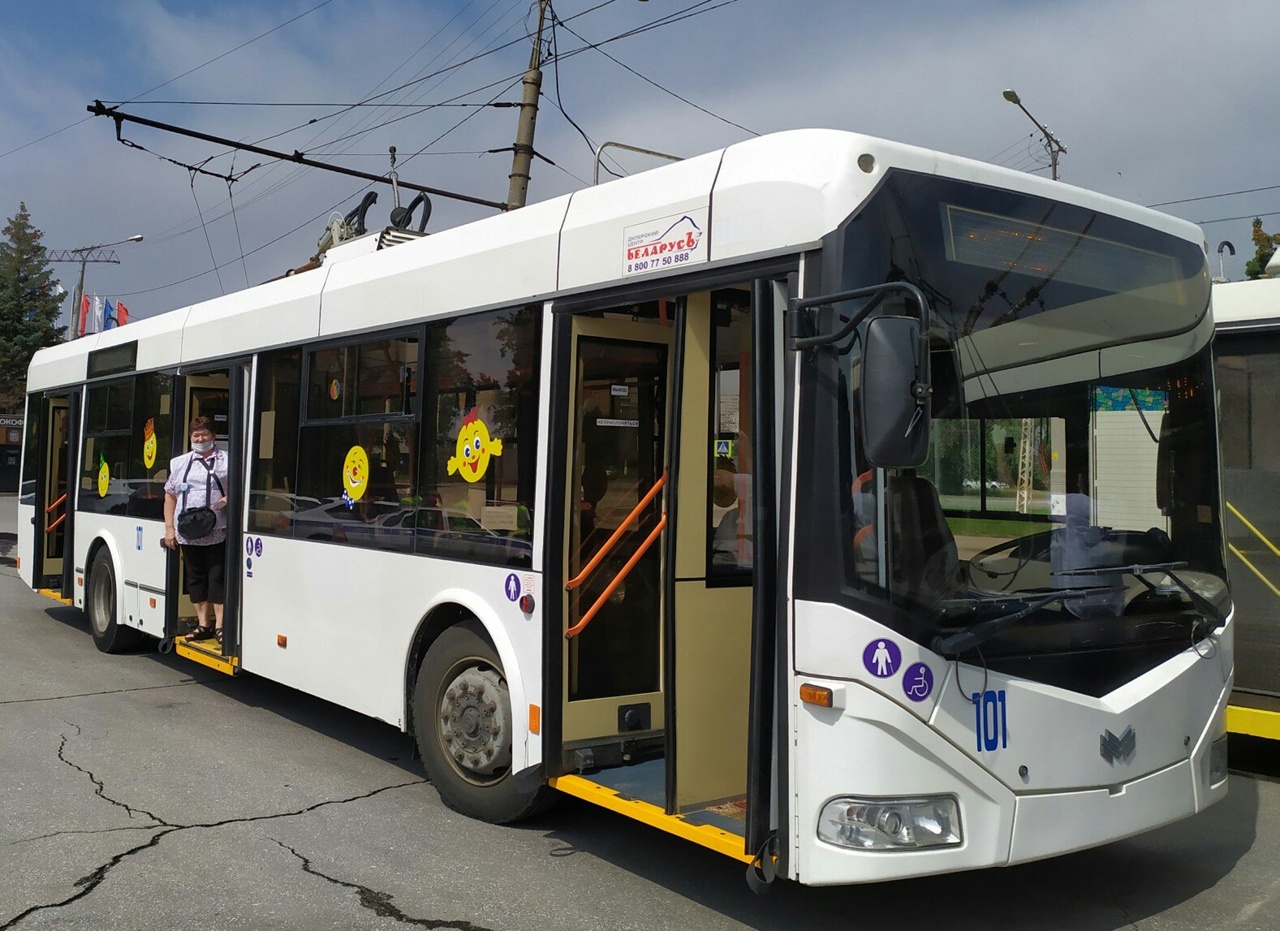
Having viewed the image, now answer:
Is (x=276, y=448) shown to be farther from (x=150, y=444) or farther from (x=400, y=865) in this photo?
(x=400, y=865)

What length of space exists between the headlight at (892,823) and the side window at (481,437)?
6.33 ft

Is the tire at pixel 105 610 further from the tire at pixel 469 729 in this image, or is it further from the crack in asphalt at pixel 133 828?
the tire at pixel 469 729

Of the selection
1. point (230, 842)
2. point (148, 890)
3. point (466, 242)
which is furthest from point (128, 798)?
point (466, 242)

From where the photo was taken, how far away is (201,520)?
313 inches

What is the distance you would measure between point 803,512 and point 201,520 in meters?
5.52

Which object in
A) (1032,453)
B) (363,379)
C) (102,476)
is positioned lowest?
(102,476)

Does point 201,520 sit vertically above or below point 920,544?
below

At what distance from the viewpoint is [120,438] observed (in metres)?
9.77

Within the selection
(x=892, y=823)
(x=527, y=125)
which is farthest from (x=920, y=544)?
(x=527, y=125)

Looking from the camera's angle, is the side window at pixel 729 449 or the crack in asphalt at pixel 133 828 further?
the side window at pixel 729 449

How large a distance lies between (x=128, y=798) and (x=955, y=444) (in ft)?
14.8

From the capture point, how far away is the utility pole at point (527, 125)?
14969mm

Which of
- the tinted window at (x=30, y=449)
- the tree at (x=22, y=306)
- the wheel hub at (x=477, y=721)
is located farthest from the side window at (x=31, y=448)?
the tree at (x=22, y=306)

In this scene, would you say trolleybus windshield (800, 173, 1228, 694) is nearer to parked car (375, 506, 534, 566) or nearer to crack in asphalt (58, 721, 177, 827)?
parked car (375, 506, 534, 566)
